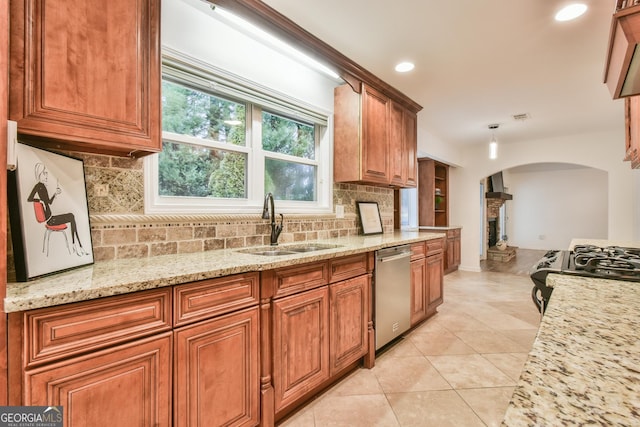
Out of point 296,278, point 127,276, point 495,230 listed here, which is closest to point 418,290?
point 296,278

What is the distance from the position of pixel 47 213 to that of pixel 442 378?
8.20ft

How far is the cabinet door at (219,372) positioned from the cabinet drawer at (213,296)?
0.14ft

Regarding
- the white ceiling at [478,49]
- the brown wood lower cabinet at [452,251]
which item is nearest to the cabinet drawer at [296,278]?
the white ceiling at [478,49]

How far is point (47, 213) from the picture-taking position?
3.95 feet

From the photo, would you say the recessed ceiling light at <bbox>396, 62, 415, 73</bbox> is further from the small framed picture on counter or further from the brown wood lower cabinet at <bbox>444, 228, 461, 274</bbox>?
the brown wood lower cabinet at <bbox>444, 228, 461, 274</bbox>

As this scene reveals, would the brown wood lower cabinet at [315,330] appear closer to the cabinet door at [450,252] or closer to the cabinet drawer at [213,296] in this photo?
the cabinet drawer at [213,296]

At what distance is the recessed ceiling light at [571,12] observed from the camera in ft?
6.03

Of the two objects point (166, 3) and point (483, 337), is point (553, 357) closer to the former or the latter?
point (166, 3)

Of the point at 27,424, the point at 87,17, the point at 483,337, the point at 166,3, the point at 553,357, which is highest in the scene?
the point at 166,3

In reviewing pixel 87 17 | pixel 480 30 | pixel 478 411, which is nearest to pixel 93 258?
pixel 87 17

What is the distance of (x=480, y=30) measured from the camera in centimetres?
210

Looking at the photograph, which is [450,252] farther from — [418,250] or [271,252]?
[271,252]

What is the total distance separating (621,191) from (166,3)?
635cm

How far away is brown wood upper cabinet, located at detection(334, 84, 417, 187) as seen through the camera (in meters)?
2.79
